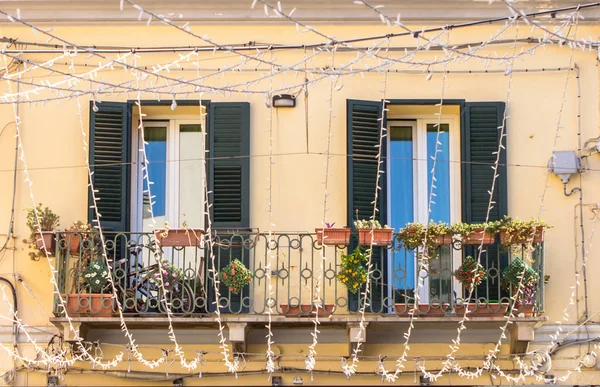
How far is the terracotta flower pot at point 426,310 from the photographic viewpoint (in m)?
10.4

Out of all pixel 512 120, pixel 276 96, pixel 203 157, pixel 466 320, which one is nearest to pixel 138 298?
pixel 203 157

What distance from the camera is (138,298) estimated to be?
10.9 metres

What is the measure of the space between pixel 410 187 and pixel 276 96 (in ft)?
5.39

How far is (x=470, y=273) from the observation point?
412 inches

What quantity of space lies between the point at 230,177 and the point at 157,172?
0.93 meters

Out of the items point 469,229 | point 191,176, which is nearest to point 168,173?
Answer: point 191,176

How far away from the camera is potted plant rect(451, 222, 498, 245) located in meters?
10.5

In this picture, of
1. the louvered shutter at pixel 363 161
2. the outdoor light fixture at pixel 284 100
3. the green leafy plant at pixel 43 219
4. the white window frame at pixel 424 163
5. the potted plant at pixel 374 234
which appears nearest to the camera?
the potted plant at pixel 374 234

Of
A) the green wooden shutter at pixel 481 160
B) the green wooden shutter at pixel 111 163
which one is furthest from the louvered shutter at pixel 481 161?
the green wooden shutter at pixel 111 163

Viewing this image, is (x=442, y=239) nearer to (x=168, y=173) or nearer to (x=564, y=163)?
(x=564, y=163)

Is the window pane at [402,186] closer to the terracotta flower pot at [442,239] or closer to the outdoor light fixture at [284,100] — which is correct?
the terracotta flower pot at [442,239]

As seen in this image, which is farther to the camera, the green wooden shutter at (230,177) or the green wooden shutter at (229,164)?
the green wooden shutter at (229,164)

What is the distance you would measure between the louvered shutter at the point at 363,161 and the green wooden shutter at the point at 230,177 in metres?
1.00

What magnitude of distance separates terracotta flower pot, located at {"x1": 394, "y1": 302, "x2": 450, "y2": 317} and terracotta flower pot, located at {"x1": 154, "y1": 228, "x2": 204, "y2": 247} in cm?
195
